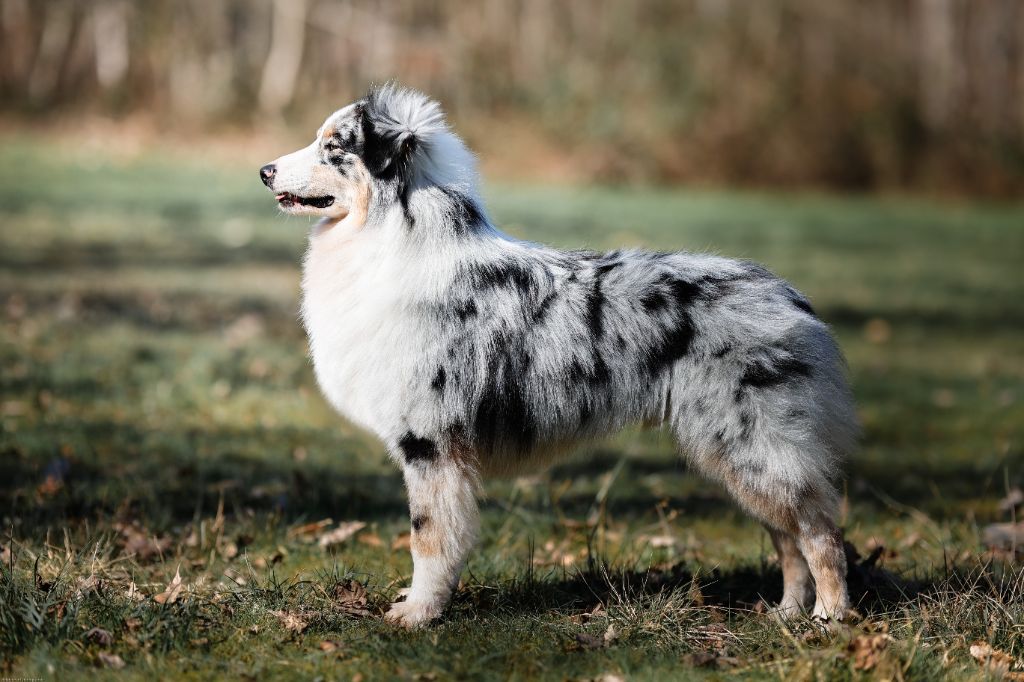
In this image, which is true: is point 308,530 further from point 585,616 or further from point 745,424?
point 745,424

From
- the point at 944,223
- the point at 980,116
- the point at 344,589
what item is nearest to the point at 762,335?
the point at 344,589

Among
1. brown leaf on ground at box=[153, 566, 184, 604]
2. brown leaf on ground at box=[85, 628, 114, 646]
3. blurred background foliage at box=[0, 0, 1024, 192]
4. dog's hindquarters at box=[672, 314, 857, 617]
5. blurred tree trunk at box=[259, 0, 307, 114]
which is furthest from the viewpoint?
blurred tree trunk at box=[259, 0, 307, 114]

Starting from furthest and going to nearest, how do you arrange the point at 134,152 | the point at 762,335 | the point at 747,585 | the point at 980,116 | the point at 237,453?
1. the point at 980,116
2. the point at 134,152
3. the point at 237,453
4. the point at 747,585
5. the point at 762,335

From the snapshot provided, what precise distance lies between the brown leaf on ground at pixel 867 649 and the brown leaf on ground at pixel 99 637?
2581 millimetres

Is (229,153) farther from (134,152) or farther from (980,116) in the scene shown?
(980,116)

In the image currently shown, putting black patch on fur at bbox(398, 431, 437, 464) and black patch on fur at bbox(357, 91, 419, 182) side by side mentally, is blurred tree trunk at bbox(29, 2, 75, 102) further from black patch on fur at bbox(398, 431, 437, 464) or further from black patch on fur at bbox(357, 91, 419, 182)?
black patch on fur at bbox(398, 431, 437, 464)

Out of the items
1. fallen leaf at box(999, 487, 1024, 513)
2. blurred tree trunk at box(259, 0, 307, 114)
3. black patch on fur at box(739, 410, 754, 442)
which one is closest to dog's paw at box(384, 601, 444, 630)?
black patch on fur at box(739, 410, 754, 442)

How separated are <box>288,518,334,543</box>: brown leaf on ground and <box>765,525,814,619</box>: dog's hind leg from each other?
2.18 m

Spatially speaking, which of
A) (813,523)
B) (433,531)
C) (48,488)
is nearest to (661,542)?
(813,523)

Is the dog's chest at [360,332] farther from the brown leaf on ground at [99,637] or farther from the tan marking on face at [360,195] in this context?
the brown leaf on ground at [99,637]

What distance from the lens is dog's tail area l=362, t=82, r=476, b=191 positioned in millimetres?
4320

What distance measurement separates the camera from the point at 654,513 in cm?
637

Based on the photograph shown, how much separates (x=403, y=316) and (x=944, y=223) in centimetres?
1962

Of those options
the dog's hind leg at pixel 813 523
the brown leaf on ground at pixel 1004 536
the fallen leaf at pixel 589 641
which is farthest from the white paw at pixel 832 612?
the brown leaf on ground at pixel 1004 536
